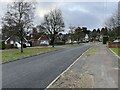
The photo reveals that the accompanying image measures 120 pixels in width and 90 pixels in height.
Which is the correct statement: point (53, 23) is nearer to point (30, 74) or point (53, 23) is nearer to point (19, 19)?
point (19, 19)

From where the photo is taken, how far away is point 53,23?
86125 millimetres

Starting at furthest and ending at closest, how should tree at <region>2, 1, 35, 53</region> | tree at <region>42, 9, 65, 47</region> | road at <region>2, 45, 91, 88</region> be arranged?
1. tree at <region>42, 9, 65, 47</region>
2. tree at <region>2, 1, 35, 53</region>
3. road at <region>2, 45, 91, 88</region>

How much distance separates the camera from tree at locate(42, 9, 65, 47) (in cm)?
8538

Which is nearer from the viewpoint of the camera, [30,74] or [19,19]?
[30,74]

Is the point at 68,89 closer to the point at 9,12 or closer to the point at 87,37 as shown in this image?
the point at 9,12

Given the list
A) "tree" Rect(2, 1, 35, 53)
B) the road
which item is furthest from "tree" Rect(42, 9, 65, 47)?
the road

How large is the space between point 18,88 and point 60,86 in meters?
1.70

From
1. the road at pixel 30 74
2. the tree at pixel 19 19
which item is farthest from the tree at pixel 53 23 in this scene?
the road at pixel 30 74

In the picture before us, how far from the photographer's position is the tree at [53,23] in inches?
3361

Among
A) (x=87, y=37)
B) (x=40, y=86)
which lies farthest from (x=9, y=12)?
(x=87, y=37)

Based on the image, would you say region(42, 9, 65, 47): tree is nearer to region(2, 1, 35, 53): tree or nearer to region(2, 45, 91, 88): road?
region(2, 1, 35, 53): tree

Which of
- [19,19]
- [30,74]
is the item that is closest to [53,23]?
[19,19]

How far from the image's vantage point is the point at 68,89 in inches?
433

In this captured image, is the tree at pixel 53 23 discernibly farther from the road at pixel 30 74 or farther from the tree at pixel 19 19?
the road at pixel 30 74
